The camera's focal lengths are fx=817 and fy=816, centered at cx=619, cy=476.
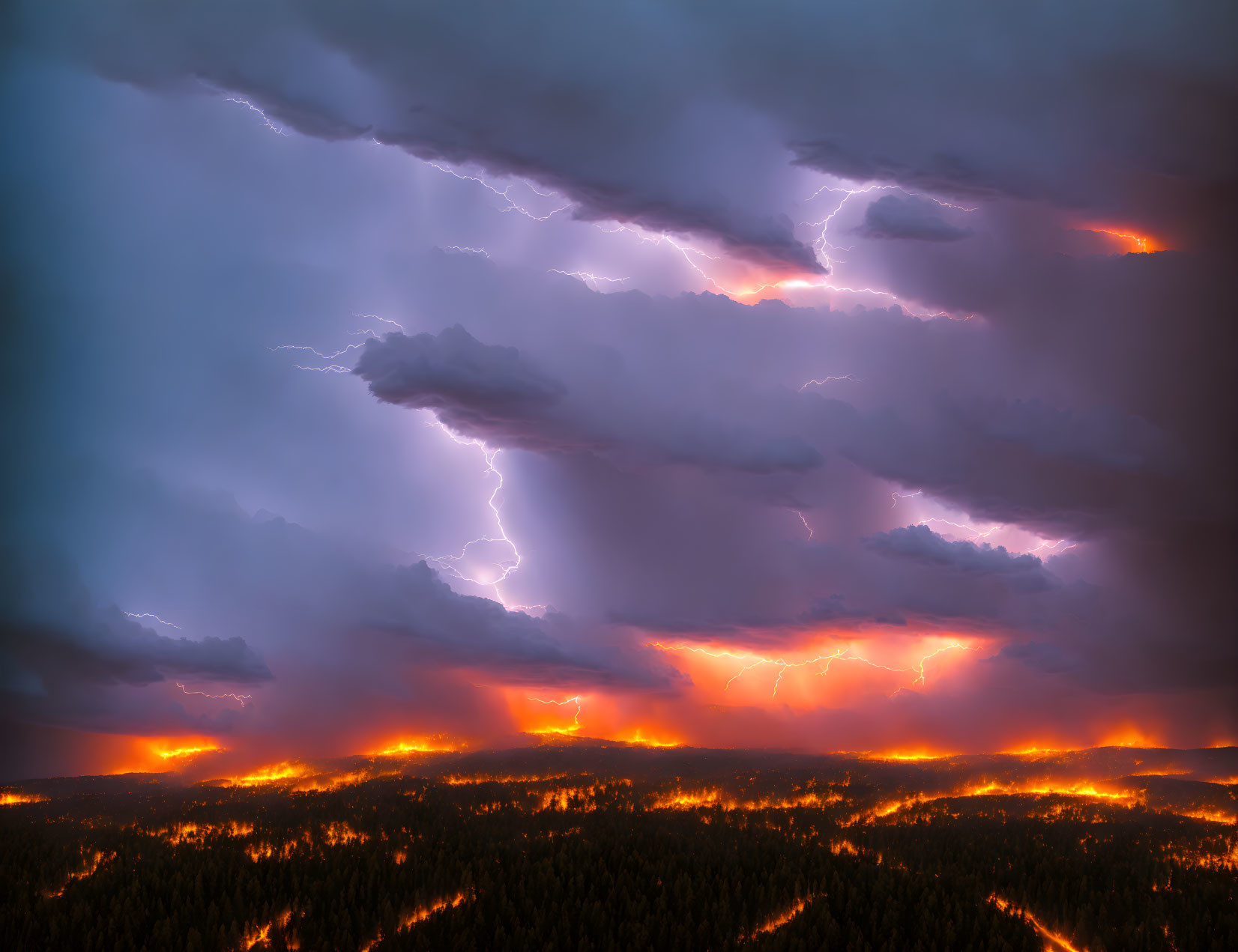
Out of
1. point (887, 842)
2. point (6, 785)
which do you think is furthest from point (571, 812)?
point (6, 785)

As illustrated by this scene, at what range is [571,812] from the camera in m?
40.3

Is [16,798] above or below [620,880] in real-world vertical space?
below

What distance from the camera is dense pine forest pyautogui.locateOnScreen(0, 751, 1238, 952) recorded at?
16250 millimetres

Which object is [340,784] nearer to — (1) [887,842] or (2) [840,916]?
(1) [887,842]

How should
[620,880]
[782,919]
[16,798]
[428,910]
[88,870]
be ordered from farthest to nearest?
1. [16,798]
2. [88,870]
3. [620,880]
4. [428,910]
5. [782,919]

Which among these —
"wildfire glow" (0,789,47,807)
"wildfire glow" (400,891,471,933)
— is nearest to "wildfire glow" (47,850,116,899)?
"wildfire glow" (400,891,471,933)

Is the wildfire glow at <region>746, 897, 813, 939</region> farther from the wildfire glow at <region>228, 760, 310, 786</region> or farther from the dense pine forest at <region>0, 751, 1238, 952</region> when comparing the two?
the wildfire glow at <region>228, 760, 310, 786</region>

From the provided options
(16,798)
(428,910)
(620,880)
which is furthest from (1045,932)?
(16,798)

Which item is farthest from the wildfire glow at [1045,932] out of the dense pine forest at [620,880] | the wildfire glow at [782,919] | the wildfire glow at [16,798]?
the wildfire glow at [16,798]

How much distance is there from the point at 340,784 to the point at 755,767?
41486mm

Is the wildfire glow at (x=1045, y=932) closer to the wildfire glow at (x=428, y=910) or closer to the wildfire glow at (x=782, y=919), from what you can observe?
the wildfire glow at (x=782, y=919)

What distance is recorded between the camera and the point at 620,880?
20.0m

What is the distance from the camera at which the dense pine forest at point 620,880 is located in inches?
640

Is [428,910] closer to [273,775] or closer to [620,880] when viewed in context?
[620,880]
